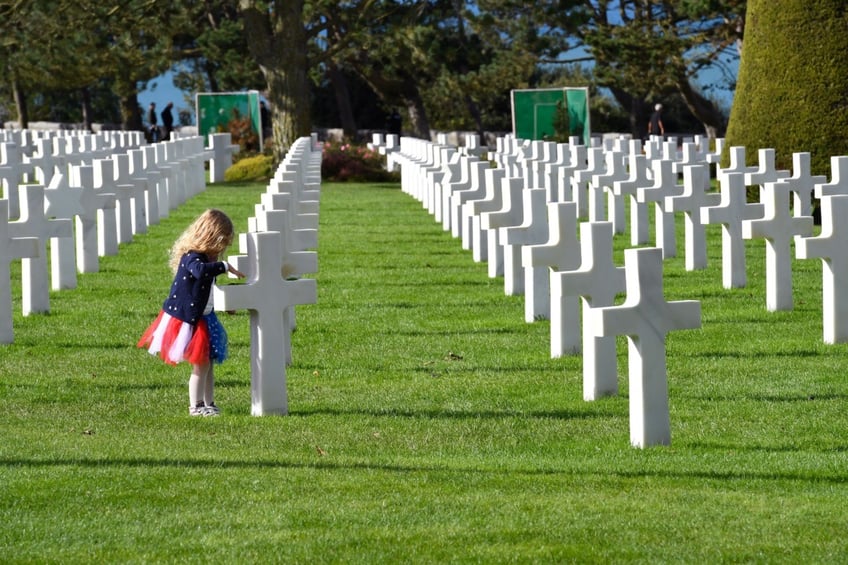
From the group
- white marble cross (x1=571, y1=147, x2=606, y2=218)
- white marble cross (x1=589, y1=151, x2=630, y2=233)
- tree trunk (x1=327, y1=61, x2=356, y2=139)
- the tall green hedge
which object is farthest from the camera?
tree trunk (x1=327, y1=61, x2=356, y2=139)

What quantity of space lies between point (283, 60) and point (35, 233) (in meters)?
19.5

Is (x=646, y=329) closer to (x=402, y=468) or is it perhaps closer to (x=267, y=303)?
(x=402, y=468)

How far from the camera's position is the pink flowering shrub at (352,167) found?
32.1 metres

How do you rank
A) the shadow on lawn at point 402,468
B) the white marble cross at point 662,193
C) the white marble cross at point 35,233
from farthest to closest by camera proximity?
the white marble cross at point 662,193, the white marble cross at point 35,233, the shadow on lawn at point 402,468

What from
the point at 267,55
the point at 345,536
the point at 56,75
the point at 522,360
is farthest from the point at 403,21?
the point at 345,536

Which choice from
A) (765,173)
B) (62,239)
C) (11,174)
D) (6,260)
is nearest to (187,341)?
(6,260)

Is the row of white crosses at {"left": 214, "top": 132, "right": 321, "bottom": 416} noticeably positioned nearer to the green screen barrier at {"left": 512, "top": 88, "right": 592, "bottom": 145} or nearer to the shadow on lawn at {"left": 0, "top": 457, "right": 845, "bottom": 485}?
the shadow on lawn at {"left": 0, "top": 457, "right": 845, "bottom": 485}

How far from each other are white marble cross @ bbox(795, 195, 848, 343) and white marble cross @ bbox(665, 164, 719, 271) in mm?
3689

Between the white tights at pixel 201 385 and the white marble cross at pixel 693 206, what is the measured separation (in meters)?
6.49

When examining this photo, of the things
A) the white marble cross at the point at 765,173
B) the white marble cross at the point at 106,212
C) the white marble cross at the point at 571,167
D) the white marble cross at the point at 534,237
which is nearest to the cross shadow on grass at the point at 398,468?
the white marble cross at the point at 534,237

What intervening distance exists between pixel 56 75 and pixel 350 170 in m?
6.93

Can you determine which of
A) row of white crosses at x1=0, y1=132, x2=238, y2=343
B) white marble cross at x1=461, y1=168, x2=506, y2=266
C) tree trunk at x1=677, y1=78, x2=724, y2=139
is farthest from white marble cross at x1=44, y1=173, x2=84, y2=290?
tree trunk at x1=677, y1=78, x2=724, y2=139

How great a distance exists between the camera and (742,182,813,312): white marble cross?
10898 millimetres

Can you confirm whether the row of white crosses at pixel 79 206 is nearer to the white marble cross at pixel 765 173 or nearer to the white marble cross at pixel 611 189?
the white marble cross at pixel 611 189
